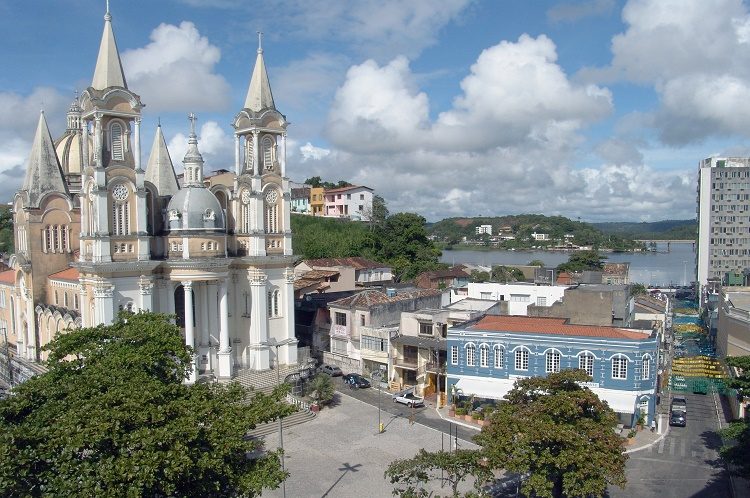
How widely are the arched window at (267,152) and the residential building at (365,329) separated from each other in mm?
10146

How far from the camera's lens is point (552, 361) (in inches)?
1187

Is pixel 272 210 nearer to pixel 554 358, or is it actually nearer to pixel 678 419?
pixel 554 358

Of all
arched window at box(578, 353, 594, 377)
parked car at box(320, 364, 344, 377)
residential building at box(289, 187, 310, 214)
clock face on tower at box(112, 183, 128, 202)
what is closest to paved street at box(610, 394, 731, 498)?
arched window at box(578, 353, 594, 377)

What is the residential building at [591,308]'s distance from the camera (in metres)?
33.9

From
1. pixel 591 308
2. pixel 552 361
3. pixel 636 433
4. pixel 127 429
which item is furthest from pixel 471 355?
pixel 127 429

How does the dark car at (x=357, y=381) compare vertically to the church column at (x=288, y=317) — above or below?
below

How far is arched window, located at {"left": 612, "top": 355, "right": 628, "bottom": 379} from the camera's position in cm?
2900

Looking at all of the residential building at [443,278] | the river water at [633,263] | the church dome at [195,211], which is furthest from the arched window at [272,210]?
the river water at [633,263]

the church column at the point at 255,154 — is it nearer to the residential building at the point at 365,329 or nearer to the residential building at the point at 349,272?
the residential building at the point at 365,329

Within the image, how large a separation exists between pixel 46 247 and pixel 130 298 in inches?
371

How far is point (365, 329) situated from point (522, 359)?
1128cm

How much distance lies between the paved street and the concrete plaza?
259 inches

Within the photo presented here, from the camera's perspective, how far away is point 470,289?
4900cm

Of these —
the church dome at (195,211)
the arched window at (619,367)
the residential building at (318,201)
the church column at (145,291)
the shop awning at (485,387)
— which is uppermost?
the residential building at (318,201)
